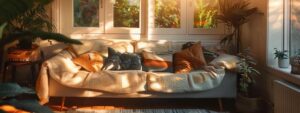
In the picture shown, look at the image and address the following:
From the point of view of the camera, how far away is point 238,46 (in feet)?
15.8

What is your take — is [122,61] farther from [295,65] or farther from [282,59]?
[295,65]

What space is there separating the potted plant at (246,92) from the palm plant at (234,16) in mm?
642

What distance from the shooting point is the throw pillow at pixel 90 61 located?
4.18 m

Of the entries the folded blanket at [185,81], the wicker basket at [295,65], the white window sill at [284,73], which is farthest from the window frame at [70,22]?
the wicker basket at [295,65]

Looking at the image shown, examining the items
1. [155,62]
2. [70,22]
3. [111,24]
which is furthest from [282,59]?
[70,22]

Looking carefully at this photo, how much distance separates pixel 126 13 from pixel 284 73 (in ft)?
8.43

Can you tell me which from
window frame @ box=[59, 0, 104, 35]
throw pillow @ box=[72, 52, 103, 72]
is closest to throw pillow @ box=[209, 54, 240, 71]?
throw pillow @ box=[72, 52, 103, 72]

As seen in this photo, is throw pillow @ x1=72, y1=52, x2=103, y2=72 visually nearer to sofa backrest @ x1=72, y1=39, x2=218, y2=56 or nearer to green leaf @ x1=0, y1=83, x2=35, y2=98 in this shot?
sofa backrest @ x1=72, y1=39, x2=218, y2=56

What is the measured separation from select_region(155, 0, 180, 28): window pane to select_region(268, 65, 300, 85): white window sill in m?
1.82

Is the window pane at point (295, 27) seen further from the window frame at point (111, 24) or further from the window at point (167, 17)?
the window frame at point (111, 24)

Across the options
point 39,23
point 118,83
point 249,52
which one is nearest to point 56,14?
point 39,23

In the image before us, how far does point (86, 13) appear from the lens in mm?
5277

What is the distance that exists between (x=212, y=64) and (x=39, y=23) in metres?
2.30

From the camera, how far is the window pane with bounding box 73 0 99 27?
525 centimetres
